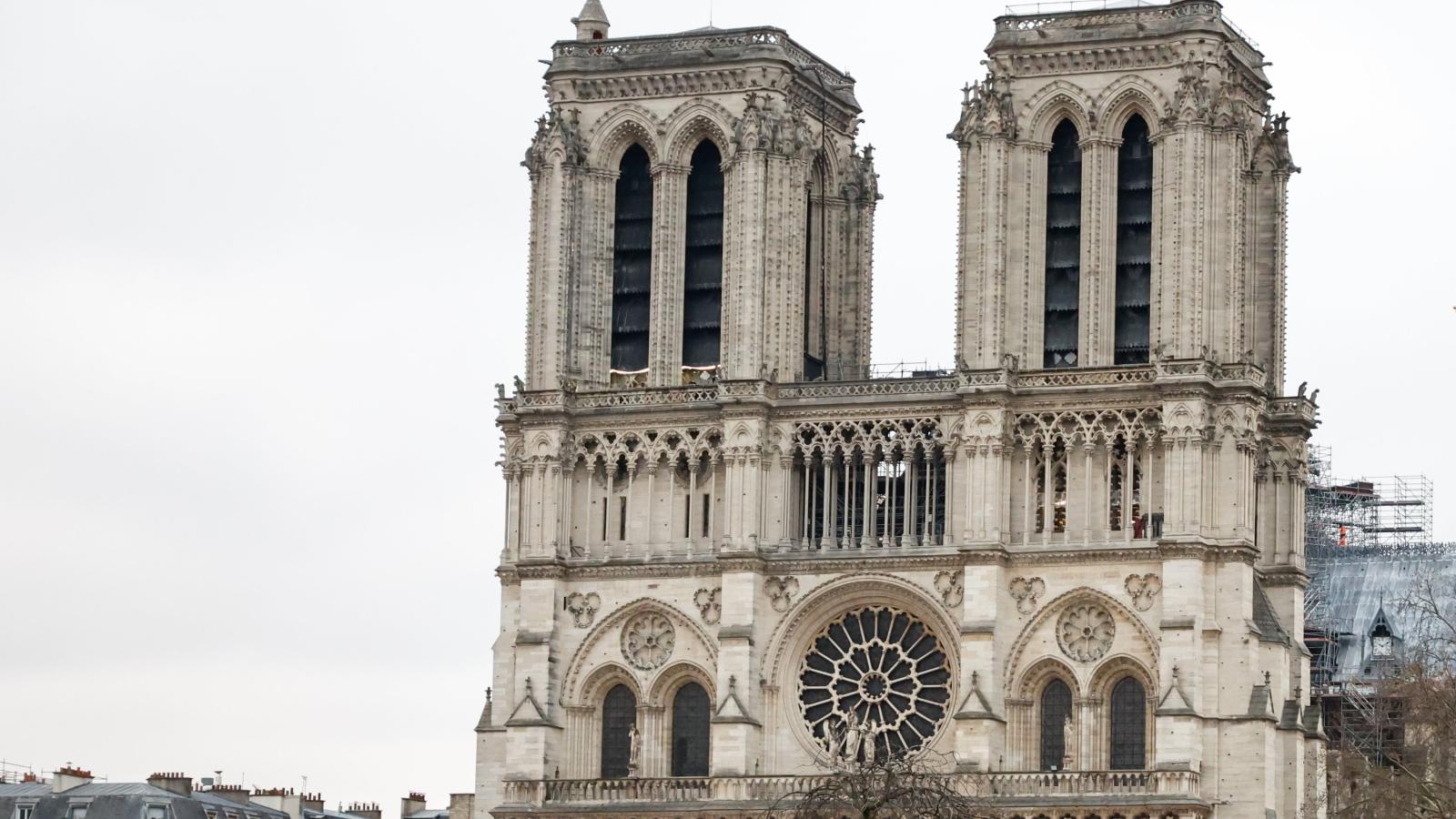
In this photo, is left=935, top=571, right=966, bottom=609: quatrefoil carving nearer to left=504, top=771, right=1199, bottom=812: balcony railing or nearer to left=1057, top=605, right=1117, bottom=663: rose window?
left=1057, top=605, right=1117, bottom=663: rose window

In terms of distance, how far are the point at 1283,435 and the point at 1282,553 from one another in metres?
2.84

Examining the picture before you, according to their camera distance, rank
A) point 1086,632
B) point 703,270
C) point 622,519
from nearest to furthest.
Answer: point 1086,632
point 622,519
point 703,270

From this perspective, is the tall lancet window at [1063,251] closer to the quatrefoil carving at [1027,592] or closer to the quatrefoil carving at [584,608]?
the quatrefoil carving at [1027,592]

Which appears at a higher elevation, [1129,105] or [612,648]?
[1129,105]

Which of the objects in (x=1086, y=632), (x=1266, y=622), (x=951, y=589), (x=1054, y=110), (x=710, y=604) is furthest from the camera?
(x=710, y=604)

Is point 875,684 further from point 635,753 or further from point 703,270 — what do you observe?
point 703,270

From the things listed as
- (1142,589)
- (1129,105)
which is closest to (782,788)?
(1142,589)

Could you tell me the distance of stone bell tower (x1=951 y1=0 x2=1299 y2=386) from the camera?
87875 millimetres

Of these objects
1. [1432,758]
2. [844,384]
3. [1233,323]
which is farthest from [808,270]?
[1432,758]

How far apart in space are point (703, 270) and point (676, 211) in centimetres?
164

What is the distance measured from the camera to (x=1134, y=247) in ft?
294

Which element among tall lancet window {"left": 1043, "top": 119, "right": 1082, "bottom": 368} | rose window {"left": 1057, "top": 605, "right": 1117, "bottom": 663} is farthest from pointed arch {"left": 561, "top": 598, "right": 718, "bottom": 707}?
tall lancet window {"left": 1043, "top": 119, "right": 1082, "bottom": 368}

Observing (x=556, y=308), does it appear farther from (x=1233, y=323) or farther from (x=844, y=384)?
(x=1233, y=323)

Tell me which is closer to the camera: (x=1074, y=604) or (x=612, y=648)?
(x=1074, y=604)
